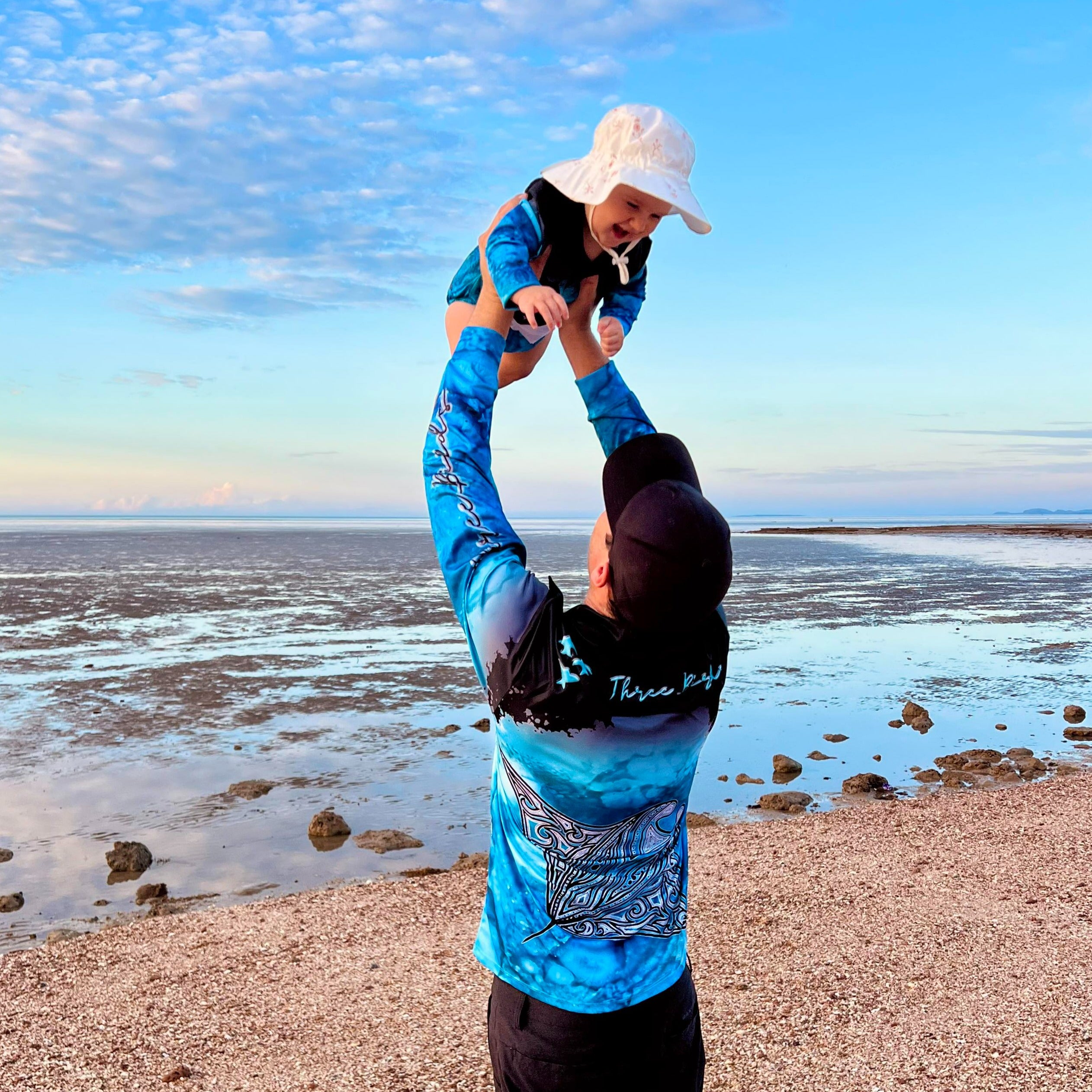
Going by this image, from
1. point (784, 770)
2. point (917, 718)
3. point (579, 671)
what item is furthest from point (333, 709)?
point (579, 671)

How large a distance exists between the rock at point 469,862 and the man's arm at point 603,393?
5.67m

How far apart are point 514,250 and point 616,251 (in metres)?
0.49

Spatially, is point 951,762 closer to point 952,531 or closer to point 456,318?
point 456,318

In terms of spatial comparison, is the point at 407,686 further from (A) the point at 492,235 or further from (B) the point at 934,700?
(A) the point at 492,235

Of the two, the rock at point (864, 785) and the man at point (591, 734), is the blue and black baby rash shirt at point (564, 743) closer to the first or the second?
the man at point (591, 734)

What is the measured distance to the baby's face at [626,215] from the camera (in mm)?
2447

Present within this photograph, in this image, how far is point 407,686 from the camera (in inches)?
571

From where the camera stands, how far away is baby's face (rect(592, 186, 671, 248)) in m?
2.45

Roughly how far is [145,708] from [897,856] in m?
9.88

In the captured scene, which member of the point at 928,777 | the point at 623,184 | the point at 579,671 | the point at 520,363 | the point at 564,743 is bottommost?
the point at 928,777

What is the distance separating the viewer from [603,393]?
2.45m

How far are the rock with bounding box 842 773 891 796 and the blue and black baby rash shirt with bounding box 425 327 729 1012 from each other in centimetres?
837

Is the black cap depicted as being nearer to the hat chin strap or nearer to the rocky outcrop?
the hat chin strap

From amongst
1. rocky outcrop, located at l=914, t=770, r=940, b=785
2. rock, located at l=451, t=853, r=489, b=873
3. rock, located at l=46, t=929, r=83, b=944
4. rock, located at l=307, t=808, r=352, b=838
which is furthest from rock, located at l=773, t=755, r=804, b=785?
rock, located at l=46, t=929, r=83, b=944
